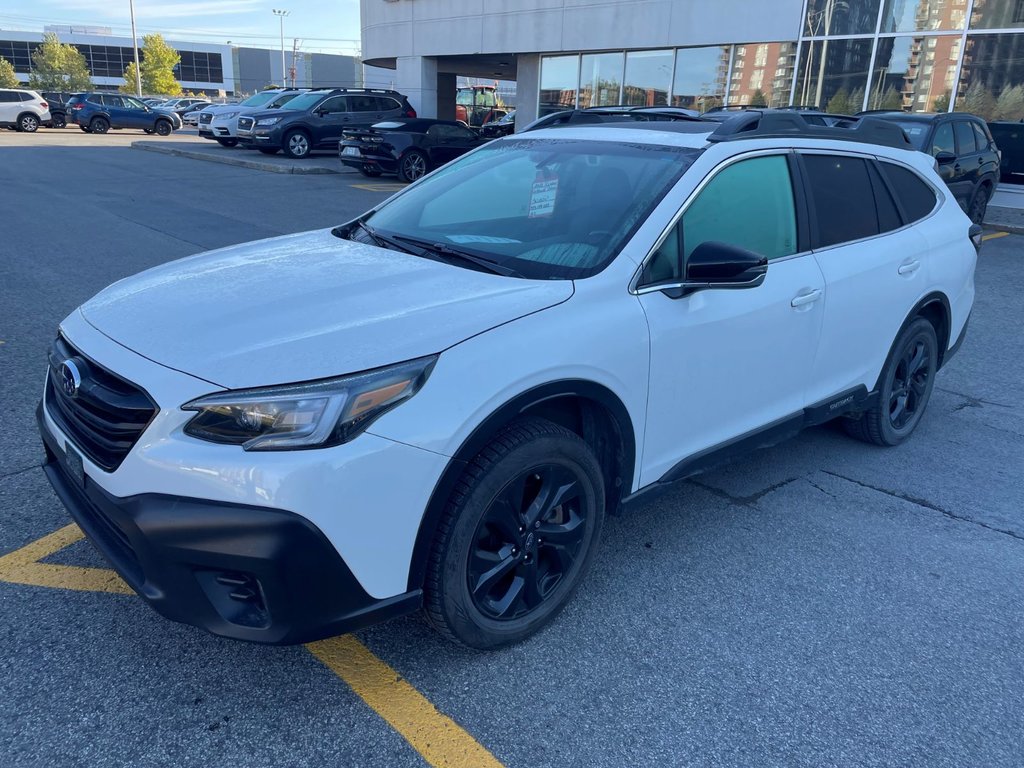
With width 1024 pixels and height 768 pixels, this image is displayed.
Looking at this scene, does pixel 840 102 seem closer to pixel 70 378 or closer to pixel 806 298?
pixel 806 298

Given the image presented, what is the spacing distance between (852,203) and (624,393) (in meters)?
2.04

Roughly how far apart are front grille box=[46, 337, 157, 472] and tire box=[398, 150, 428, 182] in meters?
15.6

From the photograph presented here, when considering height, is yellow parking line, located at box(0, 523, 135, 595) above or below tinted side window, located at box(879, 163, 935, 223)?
below

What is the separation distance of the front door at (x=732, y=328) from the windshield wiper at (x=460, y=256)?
0.51 m

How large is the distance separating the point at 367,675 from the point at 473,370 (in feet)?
3.62

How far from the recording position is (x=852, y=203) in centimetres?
418

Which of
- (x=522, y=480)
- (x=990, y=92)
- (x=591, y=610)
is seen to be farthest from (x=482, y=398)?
(x=990, y=92)

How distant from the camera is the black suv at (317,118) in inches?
848

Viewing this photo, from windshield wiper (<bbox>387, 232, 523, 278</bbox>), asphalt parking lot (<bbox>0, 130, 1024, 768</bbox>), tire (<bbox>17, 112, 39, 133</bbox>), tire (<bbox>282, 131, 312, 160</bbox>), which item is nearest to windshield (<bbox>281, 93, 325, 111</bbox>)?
tire (<bbox>282, 131, 312, 160</bbox>)

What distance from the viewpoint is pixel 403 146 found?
57.7 ft

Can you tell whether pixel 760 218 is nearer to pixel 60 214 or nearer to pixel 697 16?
pixel 60 214

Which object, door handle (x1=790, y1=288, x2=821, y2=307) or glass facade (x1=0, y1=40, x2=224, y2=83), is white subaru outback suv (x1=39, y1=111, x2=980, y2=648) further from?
glass facade (x1=0, y1=40, x2=224, y2=83)

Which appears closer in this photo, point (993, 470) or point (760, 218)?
point (760, 218)

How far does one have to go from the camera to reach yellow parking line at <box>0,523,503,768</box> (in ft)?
7.93
